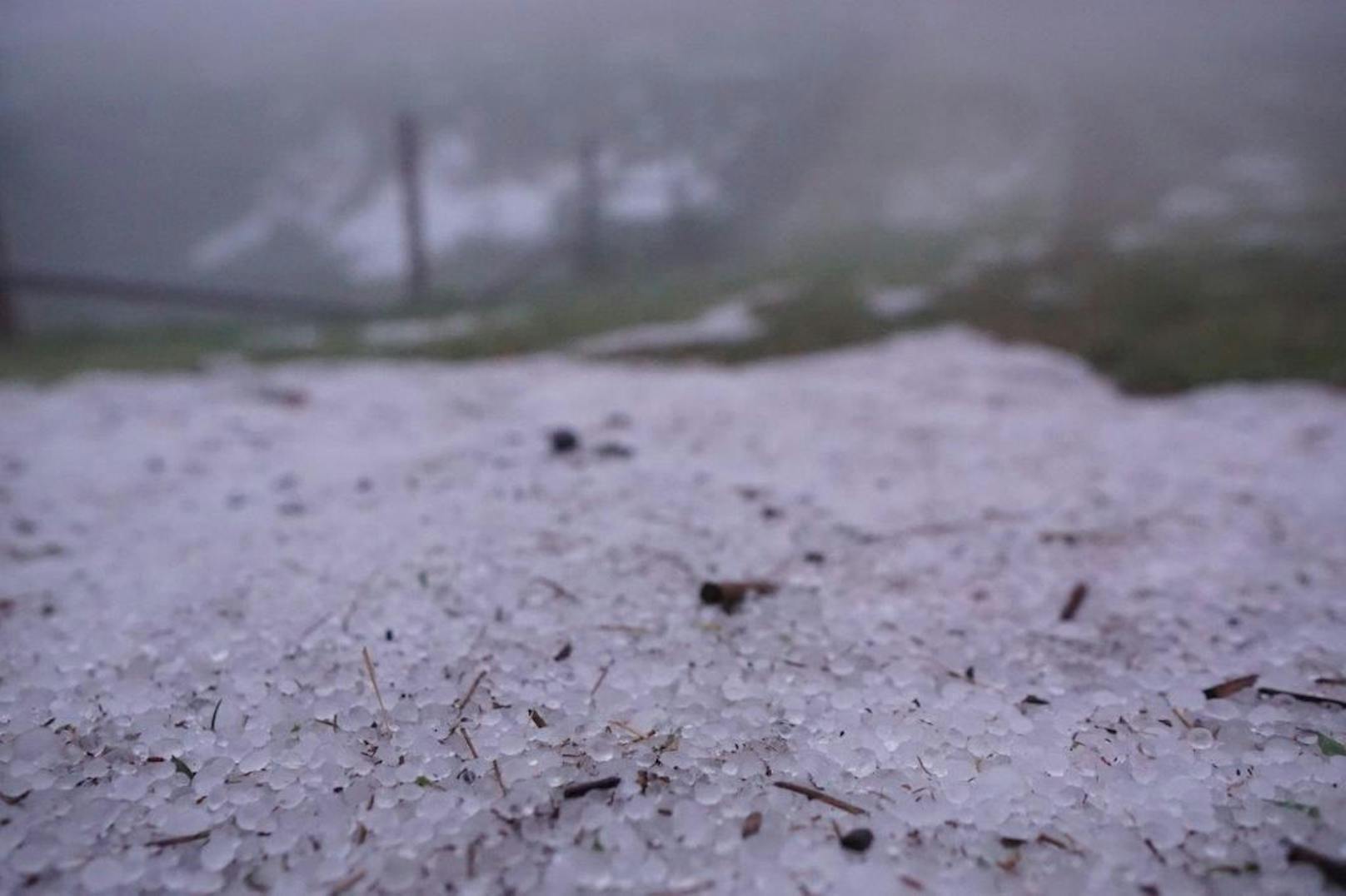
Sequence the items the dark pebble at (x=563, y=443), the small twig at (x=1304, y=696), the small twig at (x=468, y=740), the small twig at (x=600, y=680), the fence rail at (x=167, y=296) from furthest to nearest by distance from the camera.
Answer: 1. the fence rail at (x=167, y=296)
2. the dark pebble at (x=563, y=443)
3. the small twig at (x=600, y=680)
4. the small twig at (x=1304, y=696)
5. the small twig at (x=468, y=740)

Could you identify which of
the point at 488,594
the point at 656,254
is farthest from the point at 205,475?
the point at 656,254

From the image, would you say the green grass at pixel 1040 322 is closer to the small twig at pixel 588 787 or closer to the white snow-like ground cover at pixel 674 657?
the white snow-like ground cover at pixel 674 657

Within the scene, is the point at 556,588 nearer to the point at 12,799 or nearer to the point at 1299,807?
the point at 12,799

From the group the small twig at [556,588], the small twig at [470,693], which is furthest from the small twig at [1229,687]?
the small twig at [470,693]

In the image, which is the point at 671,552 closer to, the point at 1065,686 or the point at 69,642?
the point at 1065,686

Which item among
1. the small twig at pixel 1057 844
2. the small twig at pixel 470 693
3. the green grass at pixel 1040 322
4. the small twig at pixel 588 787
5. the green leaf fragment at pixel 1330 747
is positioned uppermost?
the green grass at pixel 1040 322
